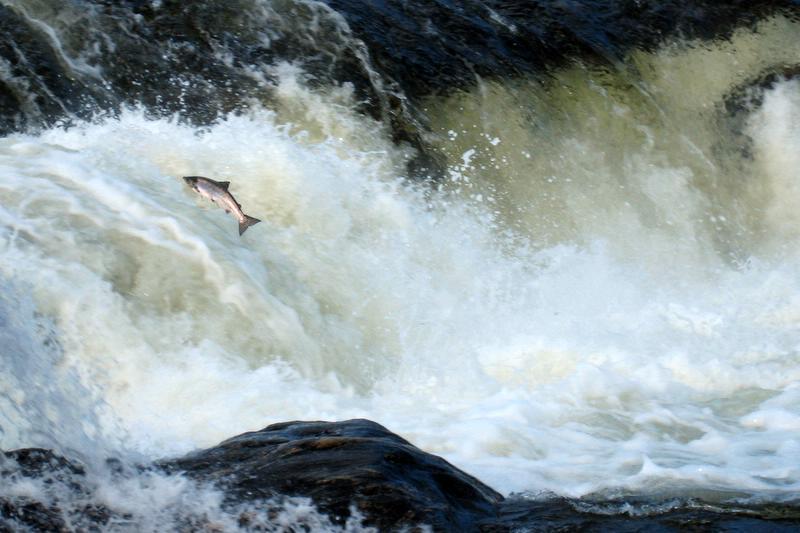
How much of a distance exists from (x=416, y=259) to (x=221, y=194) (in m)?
1.65

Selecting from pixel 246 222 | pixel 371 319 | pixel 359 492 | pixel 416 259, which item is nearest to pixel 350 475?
pixel 359 492

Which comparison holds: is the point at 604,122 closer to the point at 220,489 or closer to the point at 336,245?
the point at 336,245

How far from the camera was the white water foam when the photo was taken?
19.5ft

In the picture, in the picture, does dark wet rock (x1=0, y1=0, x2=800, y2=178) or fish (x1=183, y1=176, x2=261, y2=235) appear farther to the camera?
dark wet rock (x1=0, y1=0, x2=800, y2=178)

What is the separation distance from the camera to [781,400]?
690 centimetres

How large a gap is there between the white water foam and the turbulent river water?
0.02 metres

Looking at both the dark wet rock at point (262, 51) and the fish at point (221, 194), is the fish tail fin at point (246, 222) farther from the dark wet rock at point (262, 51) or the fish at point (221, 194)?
the dark wet rock at point (262, 51)

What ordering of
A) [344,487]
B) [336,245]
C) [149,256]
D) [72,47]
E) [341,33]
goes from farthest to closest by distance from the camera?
[341,33] < [72,47] < [336,245] < [149,256] < [344,487]

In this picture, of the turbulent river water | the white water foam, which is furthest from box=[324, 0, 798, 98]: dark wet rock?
the white water foam

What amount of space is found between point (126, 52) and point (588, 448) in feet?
16.1

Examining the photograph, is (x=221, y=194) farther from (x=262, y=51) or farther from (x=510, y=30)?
(x=510, y=30)

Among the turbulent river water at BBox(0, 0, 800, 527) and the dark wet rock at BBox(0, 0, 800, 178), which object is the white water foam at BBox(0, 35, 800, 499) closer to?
the turbulent river water at BBox(0, 0, 800, 527)

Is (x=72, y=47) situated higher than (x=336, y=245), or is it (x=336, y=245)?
(x=72, y=47)

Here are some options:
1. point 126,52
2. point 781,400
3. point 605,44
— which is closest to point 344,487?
point 781,400
